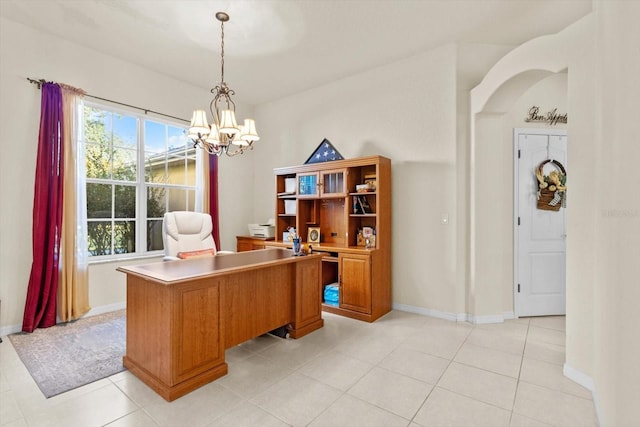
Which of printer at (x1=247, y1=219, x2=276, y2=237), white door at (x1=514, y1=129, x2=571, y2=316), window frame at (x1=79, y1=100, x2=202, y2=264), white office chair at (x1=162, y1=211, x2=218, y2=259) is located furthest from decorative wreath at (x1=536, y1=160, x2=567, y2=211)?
window frame at (x1=79, y1=100, x2=202, y2=264)

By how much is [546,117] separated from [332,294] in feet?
10.9

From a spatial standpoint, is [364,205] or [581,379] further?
[364,205]

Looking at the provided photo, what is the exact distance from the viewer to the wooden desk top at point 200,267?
6.98ft

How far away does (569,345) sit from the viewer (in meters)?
2.36

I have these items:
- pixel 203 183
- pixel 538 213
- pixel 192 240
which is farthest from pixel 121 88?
pixel 538 213

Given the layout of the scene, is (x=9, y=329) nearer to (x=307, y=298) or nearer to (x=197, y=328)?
(x=197, y=328)

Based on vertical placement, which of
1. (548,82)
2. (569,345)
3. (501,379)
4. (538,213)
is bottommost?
(501,379)

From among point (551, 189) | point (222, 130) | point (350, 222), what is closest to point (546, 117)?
point (551, 189)

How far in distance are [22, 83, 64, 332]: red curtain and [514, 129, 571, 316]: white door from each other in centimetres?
511

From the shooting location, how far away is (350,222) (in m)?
3.92

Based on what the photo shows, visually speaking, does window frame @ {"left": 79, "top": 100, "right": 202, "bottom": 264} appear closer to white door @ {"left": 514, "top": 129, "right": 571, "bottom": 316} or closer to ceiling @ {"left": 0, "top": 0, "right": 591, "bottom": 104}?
ceiling @ {"left": 0, "top": 0, "right": 591, "bottom": 104}

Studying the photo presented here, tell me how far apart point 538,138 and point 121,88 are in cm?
515

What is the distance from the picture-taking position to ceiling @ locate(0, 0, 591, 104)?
9.28 feet

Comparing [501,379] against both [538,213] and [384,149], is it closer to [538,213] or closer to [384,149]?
[538,213]
